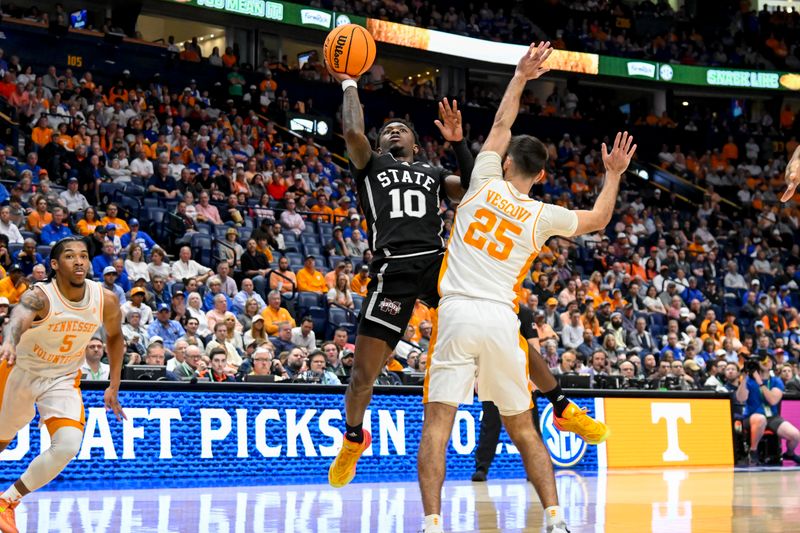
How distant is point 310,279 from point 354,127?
11083 mm

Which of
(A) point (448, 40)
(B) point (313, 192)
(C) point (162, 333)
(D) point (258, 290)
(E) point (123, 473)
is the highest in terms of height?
(A) point (448, 40)

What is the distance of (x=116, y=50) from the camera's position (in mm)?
23938

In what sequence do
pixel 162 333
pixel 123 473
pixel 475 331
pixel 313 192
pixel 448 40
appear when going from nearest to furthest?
pixel 475 331, pixel 123 473, pixel 162 333, pixel 313 192, pixel 448 40

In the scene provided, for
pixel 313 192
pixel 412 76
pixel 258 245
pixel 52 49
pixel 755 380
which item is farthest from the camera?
pixel 412 76

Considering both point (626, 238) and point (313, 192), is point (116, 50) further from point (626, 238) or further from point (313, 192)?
point (626, 238)

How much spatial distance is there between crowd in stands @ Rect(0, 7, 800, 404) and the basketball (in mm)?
5670

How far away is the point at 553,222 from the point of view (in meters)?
5.62

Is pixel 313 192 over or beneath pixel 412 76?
beneath

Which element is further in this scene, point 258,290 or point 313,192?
point 313,192

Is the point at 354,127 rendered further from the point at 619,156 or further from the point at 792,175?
the point at 792,175

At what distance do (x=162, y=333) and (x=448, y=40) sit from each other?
17714 millimetres

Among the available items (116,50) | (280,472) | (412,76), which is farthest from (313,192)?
(412,76)

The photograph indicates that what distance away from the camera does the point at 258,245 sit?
17.2m

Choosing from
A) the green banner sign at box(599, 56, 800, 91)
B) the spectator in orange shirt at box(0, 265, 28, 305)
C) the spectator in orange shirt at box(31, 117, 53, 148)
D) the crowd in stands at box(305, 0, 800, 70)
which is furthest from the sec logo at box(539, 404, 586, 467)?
the green banner sign at box(599, 56, 800, 91)
